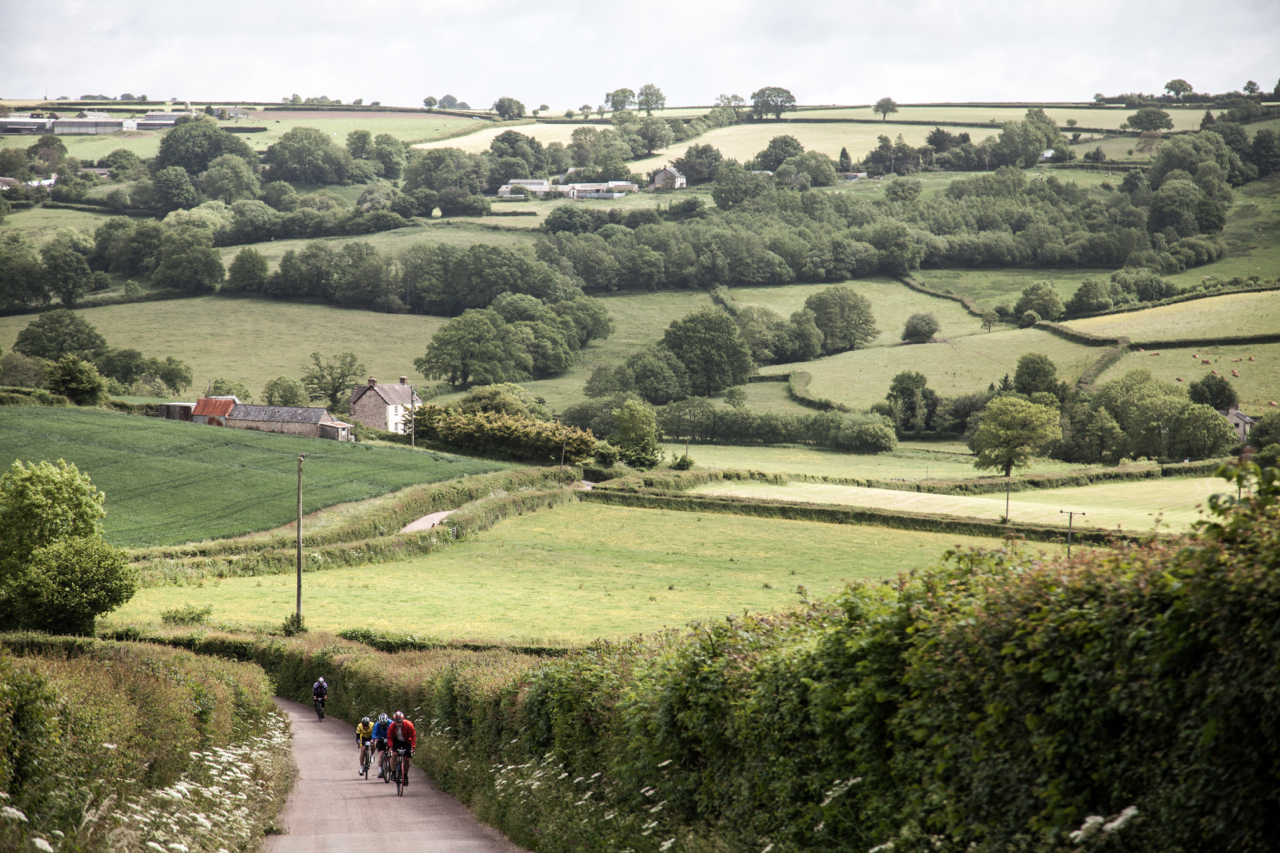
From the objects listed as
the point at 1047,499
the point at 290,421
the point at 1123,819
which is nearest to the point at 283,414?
the point at 290,421

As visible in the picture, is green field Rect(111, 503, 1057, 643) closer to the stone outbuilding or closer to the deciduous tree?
the deciduous tree

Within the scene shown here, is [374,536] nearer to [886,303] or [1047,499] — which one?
[1047,499]

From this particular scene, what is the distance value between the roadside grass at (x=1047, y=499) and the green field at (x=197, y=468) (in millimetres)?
23765

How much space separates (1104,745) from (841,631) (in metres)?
3.13

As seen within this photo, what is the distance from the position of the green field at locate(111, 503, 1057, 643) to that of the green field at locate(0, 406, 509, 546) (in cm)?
902

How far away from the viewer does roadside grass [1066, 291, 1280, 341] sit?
362 ft

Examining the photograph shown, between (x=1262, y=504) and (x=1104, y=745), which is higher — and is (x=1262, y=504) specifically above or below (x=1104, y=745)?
above

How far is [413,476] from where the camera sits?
72.1 metres

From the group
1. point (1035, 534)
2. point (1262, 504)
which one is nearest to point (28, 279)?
point (1035, 534)

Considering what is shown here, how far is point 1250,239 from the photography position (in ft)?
543

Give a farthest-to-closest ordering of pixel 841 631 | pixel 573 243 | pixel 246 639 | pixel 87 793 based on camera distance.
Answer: pixel 573 243 → pixel 246 639 → pixel 87 793 → pixel 841 631

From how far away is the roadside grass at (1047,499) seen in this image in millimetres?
59344

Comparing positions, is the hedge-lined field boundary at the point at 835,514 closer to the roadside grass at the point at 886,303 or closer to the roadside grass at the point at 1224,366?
the roadside grass at the point at 1224,366

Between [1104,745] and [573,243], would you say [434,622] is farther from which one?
[573,243]
